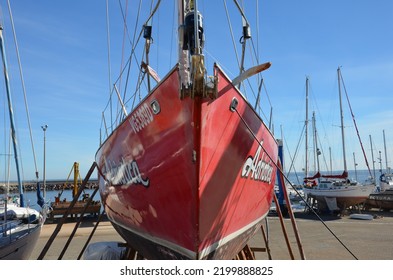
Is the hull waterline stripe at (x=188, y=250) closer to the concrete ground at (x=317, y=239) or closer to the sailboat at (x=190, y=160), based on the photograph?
the sailboat at (x=190, y=160)

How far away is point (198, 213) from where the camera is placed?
3.39 m

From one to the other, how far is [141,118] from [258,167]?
6.22ft

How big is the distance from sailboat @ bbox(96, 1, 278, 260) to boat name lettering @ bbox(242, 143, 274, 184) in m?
0.02

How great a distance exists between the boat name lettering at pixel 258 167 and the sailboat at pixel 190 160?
0.7 inches

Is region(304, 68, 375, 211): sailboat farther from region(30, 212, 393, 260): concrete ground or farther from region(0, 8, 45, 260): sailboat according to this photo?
region(0, 8, 45, 260): sailboat

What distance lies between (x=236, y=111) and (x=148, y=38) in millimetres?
2254

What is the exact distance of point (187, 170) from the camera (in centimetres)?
338

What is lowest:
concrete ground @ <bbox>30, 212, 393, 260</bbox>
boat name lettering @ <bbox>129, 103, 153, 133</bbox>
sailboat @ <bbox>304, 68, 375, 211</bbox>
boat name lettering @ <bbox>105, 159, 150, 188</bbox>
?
concrete ground @ <bbox>30, 212, 393, 260</bbox>

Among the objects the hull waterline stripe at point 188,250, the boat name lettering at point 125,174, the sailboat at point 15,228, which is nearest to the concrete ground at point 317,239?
the sailboat at point 15,228

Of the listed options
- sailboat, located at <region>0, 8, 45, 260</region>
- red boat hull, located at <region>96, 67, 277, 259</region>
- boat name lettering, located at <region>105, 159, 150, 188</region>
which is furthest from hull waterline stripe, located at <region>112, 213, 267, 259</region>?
sailboat, located at <region>0, 8, 45, 260</region>

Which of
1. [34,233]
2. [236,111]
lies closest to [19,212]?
[34,233]

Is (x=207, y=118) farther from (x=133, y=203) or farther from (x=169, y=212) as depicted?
(x=133, y=203)

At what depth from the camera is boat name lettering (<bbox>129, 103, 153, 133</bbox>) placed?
3.78m

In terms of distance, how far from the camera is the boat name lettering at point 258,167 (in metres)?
4.23
